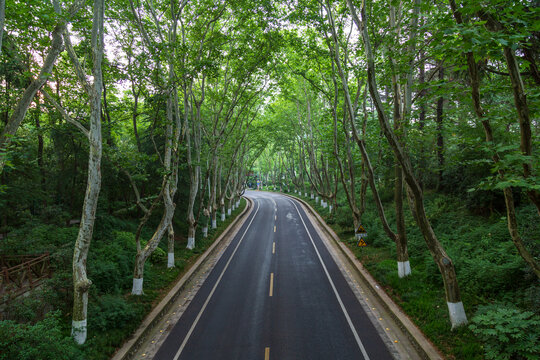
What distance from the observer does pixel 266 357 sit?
23.5ft

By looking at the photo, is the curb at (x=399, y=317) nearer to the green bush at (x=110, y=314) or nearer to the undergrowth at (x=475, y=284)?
the undergrowth at (x=475, y=284)

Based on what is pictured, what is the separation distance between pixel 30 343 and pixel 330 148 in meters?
18.1

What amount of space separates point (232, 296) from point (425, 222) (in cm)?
764

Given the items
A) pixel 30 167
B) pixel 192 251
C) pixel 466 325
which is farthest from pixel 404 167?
pixel 30 167

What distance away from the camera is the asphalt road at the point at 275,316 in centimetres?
745

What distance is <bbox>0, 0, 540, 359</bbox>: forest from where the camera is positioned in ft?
18.1

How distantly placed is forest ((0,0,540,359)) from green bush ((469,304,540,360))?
0.05 metres

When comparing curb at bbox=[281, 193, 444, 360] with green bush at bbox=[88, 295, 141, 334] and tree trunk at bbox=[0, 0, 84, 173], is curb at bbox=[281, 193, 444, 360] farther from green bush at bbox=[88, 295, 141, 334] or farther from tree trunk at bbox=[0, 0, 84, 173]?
tree trunk at bbox=[0, 0, 84, 173]

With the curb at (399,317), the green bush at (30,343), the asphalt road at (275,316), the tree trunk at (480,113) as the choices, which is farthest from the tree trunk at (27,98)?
the curb at (399,317)

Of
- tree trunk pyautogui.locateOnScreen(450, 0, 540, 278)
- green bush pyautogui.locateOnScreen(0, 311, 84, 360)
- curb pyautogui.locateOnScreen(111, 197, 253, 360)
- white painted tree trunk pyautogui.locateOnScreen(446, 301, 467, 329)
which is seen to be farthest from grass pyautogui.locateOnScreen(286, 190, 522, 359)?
green bush pyautogui.locateOnScreen(0, 311, 84, 360)

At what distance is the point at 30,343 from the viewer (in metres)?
5.71

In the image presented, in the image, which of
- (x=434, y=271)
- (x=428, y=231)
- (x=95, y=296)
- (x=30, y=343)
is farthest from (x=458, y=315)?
(x=95, y=296)

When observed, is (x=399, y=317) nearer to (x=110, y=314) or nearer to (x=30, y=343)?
(x=110, y=314)

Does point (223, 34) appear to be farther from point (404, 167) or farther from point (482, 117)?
point (482, 117)
